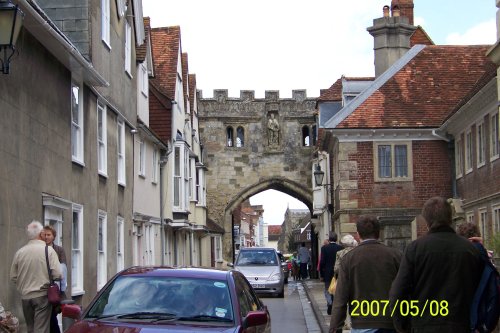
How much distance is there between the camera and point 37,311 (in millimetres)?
10680

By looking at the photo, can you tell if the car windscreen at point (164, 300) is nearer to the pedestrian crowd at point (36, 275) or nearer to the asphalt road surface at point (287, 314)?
the pedestrian crowd at point (36, 275)

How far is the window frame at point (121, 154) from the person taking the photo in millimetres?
21641

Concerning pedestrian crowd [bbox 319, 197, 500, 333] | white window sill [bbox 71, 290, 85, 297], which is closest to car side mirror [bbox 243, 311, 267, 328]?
pedestrian crowd [bbox 319, 197, 500, 333]

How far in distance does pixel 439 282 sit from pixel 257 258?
23385mm

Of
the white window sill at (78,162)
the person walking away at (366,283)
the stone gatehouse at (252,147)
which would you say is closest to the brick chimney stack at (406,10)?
the stone gatehouse at (252,147)

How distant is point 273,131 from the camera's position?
5103 centimetres

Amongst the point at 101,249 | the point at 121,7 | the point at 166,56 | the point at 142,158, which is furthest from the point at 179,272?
the point at 166,56

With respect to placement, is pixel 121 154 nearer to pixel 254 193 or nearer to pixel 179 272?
pixel 179 272

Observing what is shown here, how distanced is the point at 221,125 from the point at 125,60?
2834 cm

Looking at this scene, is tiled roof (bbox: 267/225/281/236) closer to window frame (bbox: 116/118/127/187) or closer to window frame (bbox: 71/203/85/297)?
window frame (bbox: 116/118/127/187)

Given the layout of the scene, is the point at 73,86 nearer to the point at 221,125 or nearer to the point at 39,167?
the point at 39,167

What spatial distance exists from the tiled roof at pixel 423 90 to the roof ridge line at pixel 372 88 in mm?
72

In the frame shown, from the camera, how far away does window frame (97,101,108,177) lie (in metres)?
19.0

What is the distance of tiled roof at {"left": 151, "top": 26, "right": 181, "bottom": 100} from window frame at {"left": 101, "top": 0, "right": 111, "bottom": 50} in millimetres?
11599
